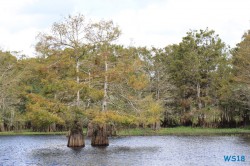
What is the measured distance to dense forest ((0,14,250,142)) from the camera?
4162 centimetres

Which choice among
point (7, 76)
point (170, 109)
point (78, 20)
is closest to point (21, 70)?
point (7, 76)

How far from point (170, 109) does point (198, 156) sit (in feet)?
142

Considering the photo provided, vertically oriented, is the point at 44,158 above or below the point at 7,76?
below

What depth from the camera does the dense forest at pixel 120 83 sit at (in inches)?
1639

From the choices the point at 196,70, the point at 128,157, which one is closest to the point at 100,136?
the point at 128,157

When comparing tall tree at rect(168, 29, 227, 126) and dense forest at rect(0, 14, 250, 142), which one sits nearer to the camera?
dense forest at rect(0, 14, 250, 142)

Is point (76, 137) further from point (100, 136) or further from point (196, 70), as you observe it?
point (196, 70)

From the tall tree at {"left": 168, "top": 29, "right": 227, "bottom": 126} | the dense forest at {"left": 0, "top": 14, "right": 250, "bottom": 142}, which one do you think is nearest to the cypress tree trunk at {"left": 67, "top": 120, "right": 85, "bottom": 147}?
the dense forest at {"left": 0, "top": 14, "right": 250, "bottom": 142}

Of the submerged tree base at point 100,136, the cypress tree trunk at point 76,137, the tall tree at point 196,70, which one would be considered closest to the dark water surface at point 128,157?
the cypress tree trunk at point 76,137

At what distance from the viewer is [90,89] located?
137ft

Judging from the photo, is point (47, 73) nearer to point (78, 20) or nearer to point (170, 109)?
point (78, 20)

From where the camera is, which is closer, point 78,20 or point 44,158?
point 44,158

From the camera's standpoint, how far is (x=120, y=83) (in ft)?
144

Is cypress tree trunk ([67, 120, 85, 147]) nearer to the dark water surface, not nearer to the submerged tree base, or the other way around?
the submerged tree base
